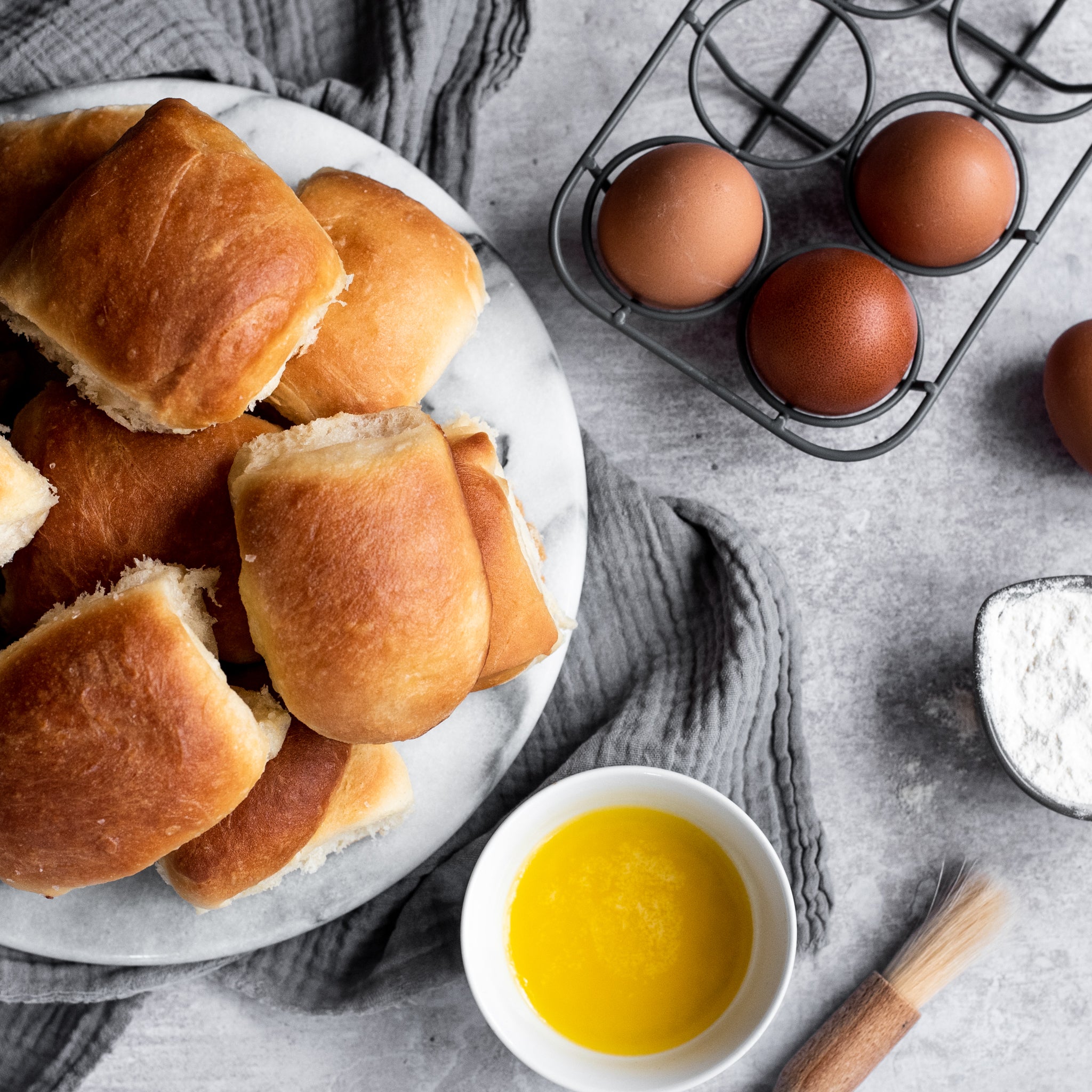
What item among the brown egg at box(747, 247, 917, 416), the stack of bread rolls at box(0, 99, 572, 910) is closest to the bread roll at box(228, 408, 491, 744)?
the stack of bread rolls at box(0, 99, 572, 910)

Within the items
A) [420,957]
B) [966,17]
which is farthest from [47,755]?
[966,17]

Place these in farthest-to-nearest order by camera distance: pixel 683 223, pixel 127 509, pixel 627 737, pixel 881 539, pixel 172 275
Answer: pixel 881 539 → pixel 627 737 → pixel 683 223 → pixel 127 509 → pixel 172 275

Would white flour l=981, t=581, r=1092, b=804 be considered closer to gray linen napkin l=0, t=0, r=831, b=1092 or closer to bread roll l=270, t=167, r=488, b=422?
gray linen napkin l=0, t=0, r=831, b=1092

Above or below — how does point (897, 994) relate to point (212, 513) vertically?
below

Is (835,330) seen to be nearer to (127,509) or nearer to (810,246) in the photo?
(810,246)

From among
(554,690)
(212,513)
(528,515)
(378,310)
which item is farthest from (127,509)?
(554,690)

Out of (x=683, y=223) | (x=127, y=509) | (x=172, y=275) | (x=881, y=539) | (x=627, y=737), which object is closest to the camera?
(x=172, y=275)

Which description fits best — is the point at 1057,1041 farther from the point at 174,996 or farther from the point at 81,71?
the point at 81,71
